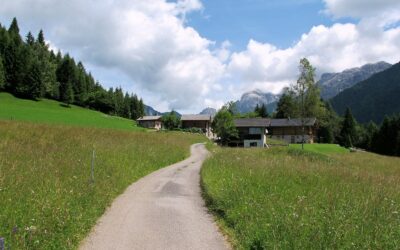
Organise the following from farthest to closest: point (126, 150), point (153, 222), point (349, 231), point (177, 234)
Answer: point (126, 150) → point (153, 222) → point (177, 234) → point (349, 231)

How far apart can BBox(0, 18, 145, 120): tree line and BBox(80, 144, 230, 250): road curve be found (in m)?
96.7

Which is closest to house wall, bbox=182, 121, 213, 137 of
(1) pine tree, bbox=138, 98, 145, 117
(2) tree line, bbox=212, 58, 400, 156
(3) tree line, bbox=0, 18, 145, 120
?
(2) tree line, bbox=212, 58, 400, 156

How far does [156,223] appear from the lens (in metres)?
11.6

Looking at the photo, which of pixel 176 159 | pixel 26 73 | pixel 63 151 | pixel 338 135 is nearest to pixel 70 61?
pixel 26 73

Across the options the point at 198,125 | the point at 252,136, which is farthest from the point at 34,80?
the point at 198,125

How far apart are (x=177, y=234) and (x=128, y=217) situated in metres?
2.50

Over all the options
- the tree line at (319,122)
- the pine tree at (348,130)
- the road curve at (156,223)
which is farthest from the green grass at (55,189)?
the pine tree at (348,130)

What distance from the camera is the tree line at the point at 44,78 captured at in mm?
104438

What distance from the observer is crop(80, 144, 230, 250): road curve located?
973 cm

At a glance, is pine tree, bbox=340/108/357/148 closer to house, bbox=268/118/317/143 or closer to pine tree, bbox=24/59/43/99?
house, bbox=268/118/317/143

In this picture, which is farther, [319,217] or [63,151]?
[63,151]

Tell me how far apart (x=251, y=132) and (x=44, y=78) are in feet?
199

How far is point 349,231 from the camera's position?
8297mm

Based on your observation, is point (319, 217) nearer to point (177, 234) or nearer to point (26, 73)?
point (177, 234)
